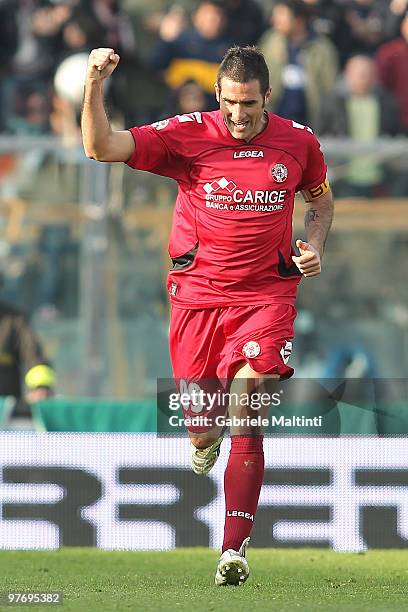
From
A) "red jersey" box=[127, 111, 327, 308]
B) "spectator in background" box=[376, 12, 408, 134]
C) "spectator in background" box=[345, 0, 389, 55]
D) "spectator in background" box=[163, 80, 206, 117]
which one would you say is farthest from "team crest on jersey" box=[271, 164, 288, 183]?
"spectator in background" box=[345, 0, 389, 55]

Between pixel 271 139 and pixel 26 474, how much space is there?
9.13 feet

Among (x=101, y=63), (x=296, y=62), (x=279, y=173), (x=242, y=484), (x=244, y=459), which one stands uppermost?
(x=296, y=62)

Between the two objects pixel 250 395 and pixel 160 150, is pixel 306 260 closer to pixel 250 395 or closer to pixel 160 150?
pixel 250 395

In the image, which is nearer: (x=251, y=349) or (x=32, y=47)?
(x=251, y=349)

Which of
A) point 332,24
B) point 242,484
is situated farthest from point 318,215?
point 332,24

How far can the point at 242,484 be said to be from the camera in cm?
612

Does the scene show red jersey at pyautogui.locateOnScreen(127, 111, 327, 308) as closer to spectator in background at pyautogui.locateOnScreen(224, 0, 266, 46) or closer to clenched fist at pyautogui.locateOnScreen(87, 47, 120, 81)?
clenched fist at pyautogui.locateOnScreen(87, 47, 120, 81)

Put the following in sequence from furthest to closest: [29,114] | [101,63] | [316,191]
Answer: [29,114], [316,191], [101,63]

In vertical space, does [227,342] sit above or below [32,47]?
below

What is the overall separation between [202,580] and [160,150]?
2078mm

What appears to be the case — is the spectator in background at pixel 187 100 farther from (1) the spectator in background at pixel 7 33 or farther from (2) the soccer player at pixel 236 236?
(2) the soccer player at pixel 236 236

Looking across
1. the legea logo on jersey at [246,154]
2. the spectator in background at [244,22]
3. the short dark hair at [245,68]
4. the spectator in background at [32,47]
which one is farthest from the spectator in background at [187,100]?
the short dark hair at [245,68]

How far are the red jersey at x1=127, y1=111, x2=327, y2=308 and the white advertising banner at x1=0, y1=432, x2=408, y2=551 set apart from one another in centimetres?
173

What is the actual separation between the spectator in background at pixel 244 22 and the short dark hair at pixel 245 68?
662cm
